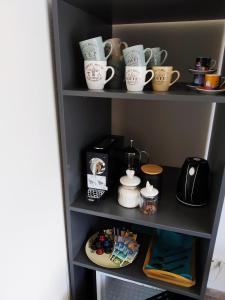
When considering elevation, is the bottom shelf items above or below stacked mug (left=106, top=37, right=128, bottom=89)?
below

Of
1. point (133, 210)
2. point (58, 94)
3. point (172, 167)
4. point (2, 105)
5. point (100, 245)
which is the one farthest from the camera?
point (172, 167)

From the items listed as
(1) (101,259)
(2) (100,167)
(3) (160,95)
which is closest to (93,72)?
(3) (160,95)

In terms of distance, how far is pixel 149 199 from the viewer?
897 millimetres

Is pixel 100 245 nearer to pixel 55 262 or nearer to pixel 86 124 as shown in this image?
pixel 55 262

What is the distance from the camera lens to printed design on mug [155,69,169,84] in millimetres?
761

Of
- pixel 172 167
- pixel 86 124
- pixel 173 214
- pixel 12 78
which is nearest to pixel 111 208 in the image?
pixel 173 214

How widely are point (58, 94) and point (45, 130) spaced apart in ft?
0.42

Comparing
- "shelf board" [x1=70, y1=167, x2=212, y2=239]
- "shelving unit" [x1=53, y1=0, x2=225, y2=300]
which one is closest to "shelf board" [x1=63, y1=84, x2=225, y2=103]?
"shelving unit" [x1=53, y1=0, x2=225, y2=300]

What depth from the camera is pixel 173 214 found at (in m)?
0.89

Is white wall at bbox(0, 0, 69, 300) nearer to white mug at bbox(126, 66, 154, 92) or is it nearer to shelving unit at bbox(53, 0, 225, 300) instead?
shelving unit at bbox(53, 0, 225, 300)

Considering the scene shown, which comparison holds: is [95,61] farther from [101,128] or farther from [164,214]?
[164,214]

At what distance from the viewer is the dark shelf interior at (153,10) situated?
77 centimetres

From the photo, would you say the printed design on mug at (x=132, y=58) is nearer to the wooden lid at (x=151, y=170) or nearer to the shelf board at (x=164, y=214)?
the wooden lid at (x=151, y=170)

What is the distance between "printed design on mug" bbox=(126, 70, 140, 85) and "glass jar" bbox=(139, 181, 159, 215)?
0.38 metres
